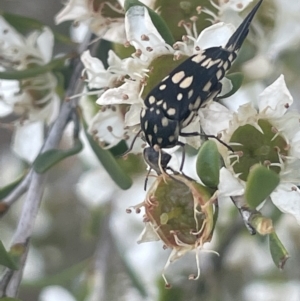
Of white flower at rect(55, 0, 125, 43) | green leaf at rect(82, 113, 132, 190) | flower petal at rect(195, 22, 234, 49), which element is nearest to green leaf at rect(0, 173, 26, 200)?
green leaf at rect(82, 113, 132, 190)

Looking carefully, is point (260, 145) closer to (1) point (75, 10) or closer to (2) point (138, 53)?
(2) point (138, 53)

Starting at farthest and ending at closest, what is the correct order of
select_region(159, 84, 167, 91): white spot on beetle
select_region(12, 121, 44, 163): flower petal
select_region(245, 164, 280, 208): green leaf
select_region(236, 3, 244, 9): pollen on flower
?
select_region(12, 121, 44, 163): flower petal < select_region(236, 3, 244, 9): pollen on flower < select_region(159, 84, 167, 91): white spot on beetle < select_region(245, 164, 280, 208): green leaf

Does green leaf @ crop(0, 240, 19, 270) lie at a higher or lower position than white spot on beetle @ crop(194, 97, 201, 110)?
lower

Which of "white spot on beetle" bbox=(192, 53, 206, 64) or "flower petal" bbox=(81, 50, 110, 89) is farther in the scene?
"flower petal" bbox=(81, 50, 110, 89)

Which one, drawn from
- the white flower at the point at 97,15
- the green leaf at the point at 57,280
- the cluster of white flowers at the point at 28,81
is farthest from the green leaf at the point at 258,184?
the green leaf at the point at 57,280

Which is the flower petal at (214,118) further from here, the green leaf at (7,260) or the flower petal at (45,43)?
the flower petal at (45,43)

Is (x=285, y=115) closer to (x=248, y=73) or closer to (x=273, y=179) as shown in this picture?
(x=273, y=179)

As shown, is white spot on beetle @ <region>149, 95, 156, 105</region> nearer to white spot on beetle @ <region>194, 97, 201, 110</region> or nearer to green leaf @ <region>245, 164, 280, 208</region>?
white spot on beetle @ <region>194, 97, 201, 110</region>
